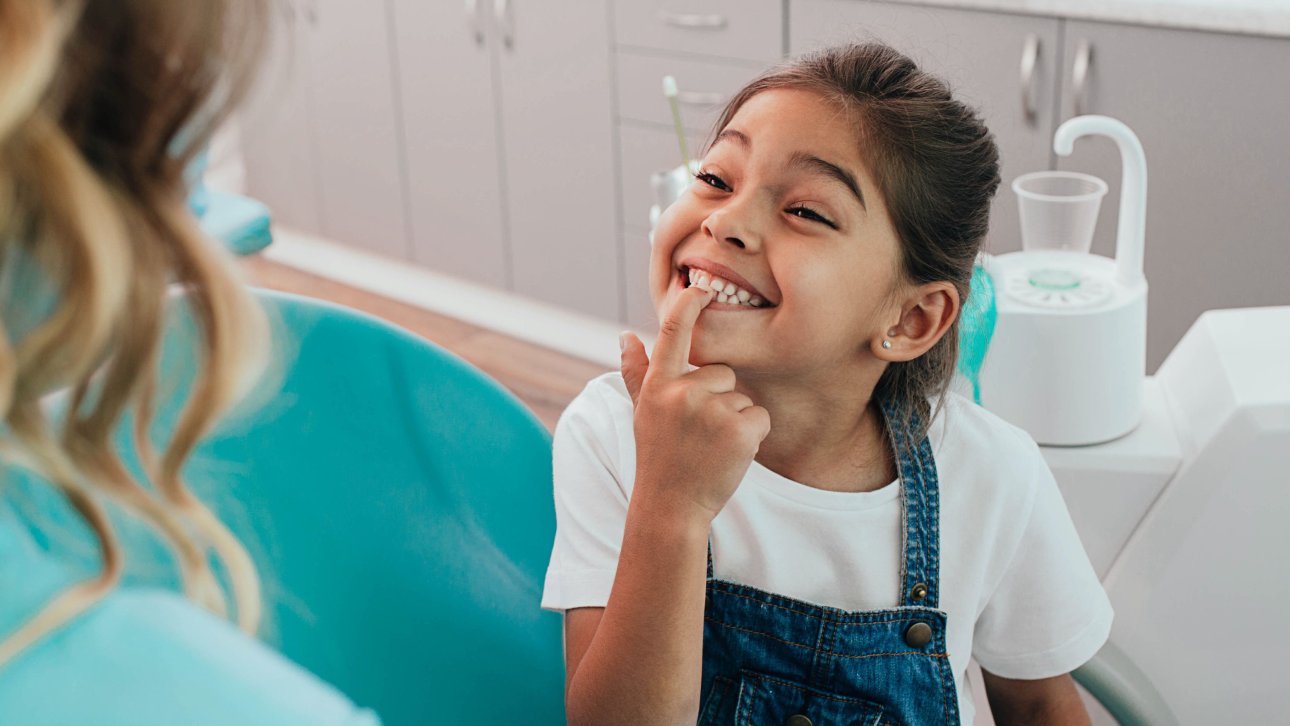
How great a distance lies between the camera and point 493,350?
345 cm

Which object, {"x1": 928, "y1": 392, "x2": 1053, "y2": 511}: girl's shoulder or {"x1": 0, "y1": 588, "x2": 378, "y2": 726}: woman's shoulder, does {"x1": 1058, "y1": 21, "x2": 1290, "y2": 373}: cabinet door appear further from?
{"x1": 0, "y1": 588, "x2": 378, "y2": 726}: woman's shoulder

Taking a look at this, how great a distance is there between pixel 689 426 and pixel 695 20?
6.74 feet

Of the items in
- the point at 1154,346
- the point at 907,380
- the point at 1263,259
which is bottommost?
the point at 1154,346

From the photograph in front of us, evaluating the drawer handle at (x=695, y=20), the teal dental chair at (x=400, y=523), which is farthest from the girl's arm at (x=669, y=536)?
the drawer handle at (x=695, y=20)

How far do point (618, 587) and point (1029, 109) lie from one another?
1.76m

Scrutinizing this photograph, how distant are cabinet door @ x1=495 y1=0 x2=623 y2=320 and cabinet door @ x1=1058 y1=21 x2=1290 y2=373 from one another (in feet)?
3.55

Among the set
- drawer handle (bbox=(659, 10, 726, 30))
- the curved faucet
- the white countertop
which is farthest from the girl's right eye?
drawer handle (bbox=(659, 10, 726, 30))

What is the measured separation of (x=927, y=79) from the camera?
1.06 metres

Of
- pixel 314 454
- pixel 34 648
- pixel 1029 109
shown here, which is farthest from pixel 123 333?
pixel 1029 109

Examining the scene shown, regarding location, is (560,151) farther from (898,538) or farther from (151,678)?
(151,678)

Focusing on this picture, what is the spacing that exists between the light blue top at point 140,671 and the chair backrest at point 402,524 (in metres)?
0.69

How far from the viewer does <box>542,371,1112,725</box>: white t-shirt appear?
1.06m

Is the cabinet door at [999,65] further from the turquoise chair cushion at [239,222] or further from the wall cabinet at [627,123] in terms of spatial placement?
the turquoise chair cushion at [239,222]

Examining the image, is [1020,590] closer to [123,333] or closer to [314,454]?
[314,454]
